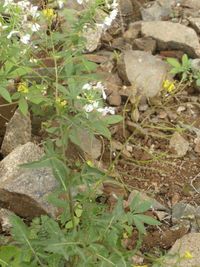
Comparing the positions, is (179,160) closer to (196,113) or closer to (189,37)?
(196,113)

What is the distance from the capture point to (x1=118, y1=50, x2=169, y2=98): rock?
408cm

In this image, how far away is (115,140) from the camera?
3.79 metres

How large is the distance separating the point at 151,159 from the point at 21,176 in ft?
2.90

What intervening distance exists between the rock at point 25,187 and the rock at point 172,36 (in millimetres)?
1595

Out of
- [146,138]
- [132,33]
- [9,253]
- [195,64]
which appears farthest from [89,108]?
[132,33]

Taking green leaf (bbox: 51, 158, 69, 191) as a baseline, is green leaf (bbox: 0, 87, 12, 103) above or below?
above

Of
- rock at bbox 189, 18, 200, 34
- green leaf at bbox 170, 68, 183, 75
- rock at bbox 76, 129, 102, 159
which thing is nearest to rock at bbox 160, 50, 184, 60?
green leaf at bbox 170, 68, 183, 75

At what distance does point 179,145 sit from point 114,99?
52 centimetres

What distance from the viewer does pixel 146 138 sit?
12.6 ft

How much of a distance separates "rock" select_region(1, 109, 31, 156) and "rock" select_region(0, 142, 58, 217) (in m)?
0.26

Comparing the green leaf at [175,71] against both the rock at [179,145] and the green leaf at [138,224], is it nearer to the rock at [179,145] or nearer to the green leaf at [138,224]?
the rock at [179,145]

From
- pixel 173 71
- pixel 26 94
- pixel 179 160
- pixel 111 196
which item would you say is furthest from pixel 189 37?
pixel 26 94

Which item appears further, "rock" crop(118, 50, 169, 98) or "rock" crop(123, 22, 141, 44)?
"rock" crop(123, 22, 141, 44)

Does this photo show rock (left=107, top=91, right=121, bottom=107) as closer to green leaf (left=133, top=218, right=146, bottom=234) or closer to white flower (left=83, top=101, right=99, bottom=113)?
green leaf (left=133, top=218, right=146, bottom=234)
